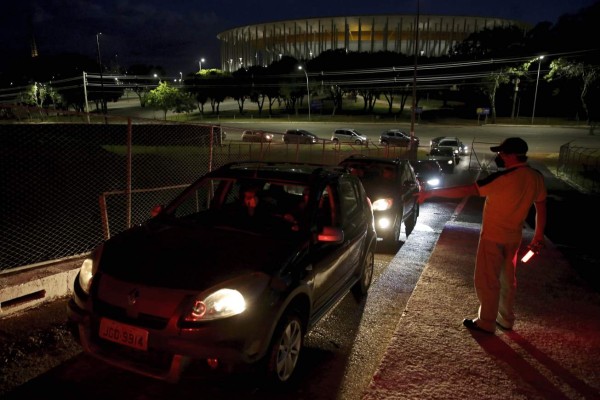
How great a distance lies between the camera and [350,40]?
122000 millimetres

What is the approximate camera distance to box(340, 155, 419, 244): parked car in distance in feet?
24.7

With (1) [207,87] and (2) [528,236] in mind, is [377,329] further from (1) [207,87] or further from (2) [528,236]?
(1) [207,87]

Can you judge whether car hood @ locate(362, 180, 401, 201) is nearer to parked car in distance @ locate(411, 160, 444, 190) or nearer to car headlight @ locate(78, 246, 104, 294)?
car headlight @ locate(78, 246, 104, 294)

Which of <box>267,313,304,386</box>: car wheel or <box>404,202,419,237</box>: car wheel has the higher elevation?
<box>267,313,304,386</box>: car wheel

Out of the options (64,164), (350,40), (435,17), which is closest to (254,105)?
(350,40)

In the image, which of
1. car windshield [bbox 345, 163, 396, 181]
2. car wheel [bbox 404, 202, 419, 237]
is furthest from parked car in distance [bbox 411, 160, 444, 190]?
car windshield [bbox 345, 163, 396, 181]

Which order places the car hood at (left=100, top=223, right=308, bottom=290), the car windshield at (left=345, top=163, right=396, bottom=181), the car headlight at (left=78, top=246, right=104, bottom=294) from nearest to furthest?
the car hood at (left=100, top=223, right=308, bottom=290)
the car headlight at (left=78, top=246, right=104, bottom=294)
the car windshield at (left=345, top=163, right=396, bottom=181)

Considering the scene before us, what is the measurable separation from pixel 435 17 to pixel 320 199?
128 meters

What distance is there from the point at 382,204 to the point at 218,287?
16.6 ft

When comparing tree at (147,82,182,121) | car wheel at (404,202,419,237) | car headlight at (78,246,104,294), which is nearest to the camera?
car headlight at (78,246,104,294)

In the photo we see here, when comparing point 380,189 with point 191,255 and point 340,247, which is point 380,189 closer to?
point 340,247

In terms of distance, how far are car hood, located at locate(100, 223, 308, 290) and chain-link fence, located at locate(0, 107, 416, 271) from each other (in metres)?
2.27

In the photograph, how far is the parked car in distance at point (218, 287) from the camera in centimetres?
278

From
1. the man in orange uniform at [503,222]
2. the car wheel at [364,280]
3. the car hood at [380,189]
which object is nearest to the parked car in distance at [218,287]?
the car wheel at [364,280]
